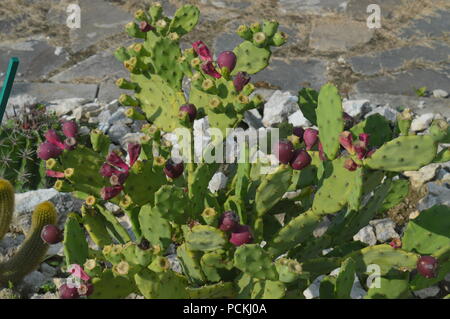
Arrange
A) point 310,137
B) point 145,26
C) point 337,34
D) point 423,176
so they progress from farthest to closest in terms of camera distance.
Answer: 1. point 337,34
2. point 423,176
3. point 145,26
4. point 310,137

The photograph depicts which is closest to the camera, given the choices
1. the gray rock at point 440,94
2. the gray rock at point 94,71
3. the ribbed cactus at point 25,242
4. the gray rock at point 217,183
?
the ribbed cactus at point 25,242

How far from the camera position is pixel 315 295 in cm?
322

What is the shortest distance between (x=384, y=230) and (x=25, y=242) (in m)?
1.89

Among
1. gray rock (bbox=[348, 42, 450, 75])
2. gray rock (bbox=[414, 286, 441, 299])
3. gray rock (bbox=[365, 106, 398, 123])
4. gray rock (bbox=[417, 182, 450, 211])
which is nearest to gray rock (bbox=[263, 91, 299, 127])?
gray rock (bbox=[365, 106, 398, 123])

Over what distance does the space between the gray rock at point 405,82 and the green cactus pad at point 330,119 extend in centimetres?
263

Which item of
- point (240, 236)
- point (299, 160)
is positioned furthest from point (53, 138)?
point (299, 160)

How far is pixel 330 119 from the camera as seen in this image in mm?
2451

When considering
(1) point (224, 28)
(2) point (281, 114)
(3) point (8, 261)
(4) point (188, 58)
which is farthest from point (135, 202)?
(1) point (224, 28)

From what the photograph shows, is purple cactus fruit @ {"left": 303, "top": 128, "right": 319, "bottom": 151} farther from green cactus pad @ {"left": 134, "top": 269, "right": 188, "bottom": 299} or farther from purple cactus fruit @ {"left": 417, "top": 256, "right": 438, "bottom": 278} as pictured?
green cactus pad @ {"left": 134, "top": 269, "right": 188, "bottom": 299}

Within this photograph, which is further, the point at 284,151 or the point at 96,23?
the point at 96,23

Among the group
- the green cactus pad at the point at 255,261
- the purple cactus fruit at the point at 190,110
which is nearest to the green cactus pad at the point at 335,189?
the green cactus pad at the point at 255,261

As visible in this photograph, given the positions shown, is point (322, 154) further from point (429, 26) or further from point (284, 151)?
point (429, 26)

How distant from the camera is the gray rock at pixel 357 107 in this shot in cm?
457

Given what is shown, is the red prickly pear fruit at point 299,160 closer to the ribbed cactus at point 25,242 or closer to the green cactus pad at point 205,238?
the green cactus pad at point 205,238
